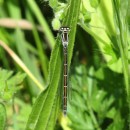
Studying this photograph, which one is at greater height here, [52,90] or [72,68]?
[52,90]

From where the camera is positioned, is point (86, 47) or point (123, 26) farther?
point (86, 47)

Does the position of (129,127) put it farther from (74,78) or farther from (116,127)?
(74,78)

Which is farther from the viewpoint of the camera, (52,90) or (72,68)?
(72,68)

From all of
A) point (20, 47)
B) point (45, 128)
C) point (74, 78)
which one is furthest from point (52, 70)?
point (20, 47)

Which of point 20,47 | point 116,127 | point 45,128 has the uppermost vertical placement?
point 20,47
